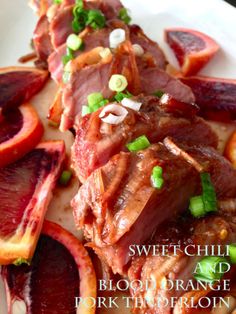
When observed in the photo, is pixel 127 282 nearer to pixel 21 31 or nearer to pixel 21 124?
pixel 21 124


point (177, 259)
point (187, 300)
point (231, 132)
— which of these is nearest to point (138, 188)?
point (177, 259)

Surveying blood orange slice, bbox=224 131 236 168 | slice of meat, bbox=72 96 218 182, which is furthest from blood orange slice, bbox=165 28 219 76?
slice of meat, bbox=72 96 218 182

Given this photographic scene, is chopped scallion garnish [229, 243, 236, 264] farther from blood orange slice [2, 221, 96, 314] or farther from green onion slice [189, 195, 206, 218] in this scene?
A: blood orange slice [2, 221, 96, 314]

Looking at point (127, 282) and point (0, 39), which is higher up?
point (0, 39)

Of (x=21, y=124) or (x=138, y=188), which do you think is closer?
(x=138, y=188)

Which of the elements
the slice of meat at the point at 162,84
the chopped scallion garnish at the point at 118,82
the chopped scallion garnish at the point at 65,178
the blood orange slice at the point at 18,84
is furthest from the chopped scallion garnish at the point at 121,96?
the blood orange slice at the point at 18,84

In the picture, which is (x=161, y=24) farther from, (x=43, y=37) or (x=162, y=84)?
(x=162, y=84)

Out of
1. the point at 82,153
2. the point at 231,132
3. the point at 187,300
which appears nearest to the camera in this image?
the point at 187,300
